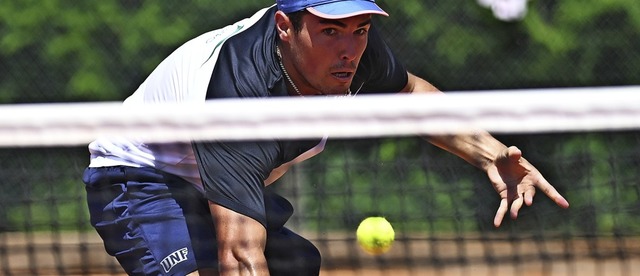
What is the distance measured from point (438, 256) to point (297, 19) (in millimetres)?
2732

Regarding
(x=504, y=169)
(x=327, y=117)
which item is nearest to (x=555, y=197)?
(x=504, y=169)

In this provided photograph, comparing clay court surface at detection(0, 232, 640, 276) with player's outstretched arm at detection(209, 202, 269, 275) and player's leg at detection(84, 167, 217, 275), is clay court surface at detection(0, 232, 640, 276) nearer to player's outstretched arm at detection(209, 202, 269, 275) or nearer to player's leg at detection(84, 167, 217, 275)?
player's leg at detection(84, 167, 217, 275)

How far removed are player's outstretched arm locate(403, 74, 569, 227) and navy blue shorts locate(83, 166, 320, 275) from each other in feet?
1.60

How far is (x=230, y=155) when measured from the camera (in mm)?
Result: 3154

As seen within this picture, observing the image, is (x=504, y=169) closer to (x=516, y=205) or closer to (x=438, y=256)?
(x=516, y=205)

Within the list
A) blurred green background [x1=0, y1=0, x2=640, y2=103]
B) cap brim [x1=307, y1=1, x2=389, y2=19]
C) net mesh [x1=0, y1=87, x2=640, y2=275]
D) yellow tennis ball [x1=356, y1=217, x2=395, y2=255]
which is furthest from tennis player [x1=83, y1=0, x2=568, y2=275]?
blurred green background [x1=0, y1=0, x2=640, y2=103]

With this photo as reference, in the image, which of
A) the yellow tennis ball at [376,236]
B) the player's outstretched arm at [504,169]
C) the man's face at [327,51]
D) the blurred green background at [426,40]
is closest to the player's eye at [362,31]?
the man's face at [327,51]

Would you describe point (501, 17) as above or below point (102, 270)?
above

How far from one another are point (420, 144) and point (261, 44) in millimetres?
3289

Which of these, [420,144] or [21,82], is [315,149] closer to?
[420,144]

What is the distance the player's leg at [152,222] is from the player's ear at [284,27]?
452 millimetres

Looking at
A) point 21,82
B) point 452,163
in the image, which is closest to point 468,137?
point 452,163

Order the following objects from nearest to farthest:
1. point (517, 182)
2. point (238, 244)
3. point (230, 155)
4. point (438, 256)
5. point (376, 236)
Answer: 1. point (238, 244)
2. point (230, 155)
3. point (517, 182)
4. point (376, 236)
5. point (438, 256)

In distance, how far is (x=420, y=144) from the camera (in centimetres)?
655
